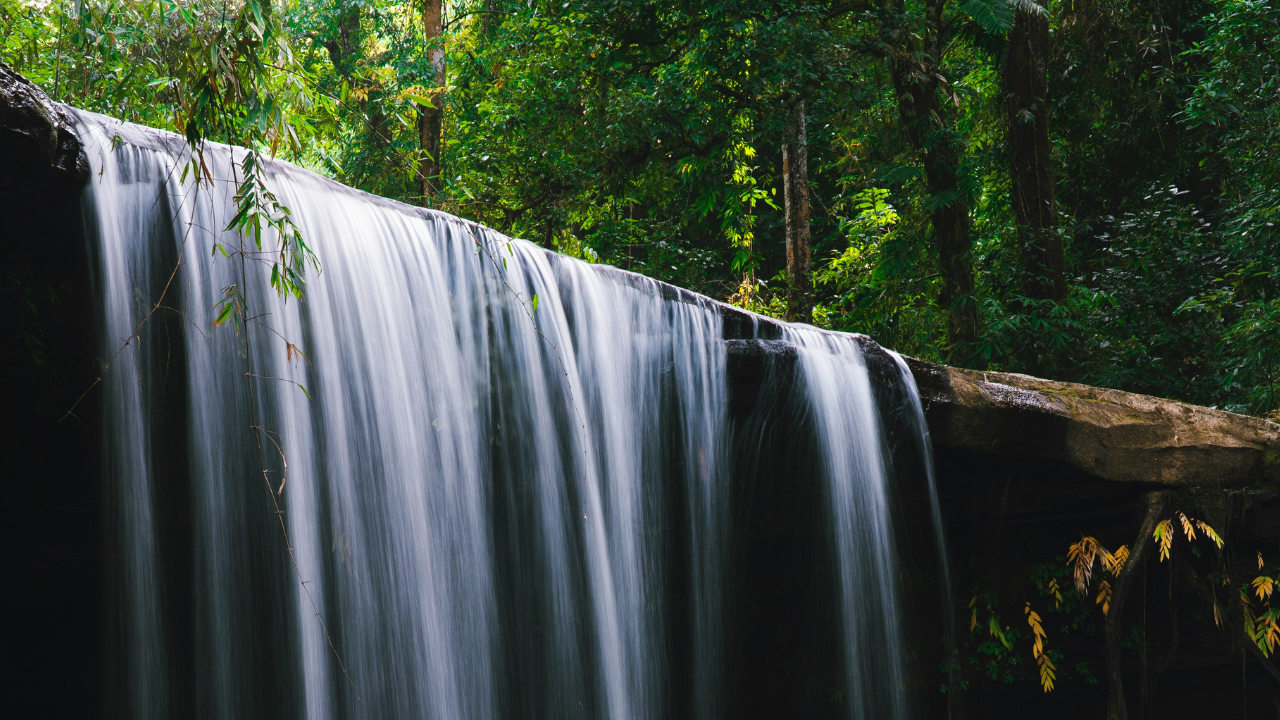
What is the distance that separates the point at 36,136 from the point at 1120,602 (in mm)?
6613

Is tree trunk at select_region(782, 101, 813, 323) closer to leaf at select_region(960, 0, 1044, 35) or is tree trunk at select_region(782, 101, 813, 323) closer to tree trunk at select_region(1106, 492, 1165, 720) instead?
leaf at select_region(960, 0, 1044, 35)

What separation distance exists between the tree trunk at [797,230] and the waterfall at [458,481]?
545 cm

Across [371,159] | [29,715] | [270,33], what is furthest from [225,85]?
[371,159]

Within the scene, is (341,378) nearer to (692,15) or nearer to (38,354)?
(38,354)

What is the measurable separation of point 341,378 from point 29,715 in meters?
2.34

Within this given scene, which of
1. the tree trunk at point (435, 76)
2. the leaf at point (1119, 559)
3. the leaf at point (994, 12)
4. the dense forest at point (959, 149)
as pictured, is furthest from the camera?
the tree trunk at point (435, 76)

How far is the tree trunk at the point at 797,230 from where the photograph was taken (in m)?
11.0

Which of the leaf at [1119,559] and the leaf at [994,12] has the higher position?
the leaf at [994,12]

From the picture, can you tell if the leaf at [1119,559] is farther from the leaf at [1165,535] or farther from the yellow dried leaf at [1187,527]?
the yellow dried leaf at [1187,527]

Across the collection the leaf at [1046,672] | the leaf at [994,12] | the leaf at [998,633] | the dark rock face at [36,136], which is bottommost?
the leaf at [1046,672]

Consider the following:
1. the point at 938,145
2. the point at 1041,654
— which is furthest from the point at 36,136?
the point at 938,145

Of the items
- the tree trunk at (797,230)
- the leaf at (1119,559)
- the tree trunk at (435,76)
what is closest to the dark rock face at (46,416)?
the leaf at (1119,559)

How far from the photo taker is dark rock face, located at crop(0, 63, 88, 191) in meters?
2.78

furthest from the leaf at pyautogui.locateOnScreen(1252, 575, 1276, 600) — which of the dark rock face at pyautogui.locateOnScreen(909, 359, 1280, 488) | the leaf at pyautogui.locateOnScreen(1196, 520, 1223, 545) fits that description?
the dark rock face at pyautogui.locateOnScreen(909, 359, 1280, 488)
